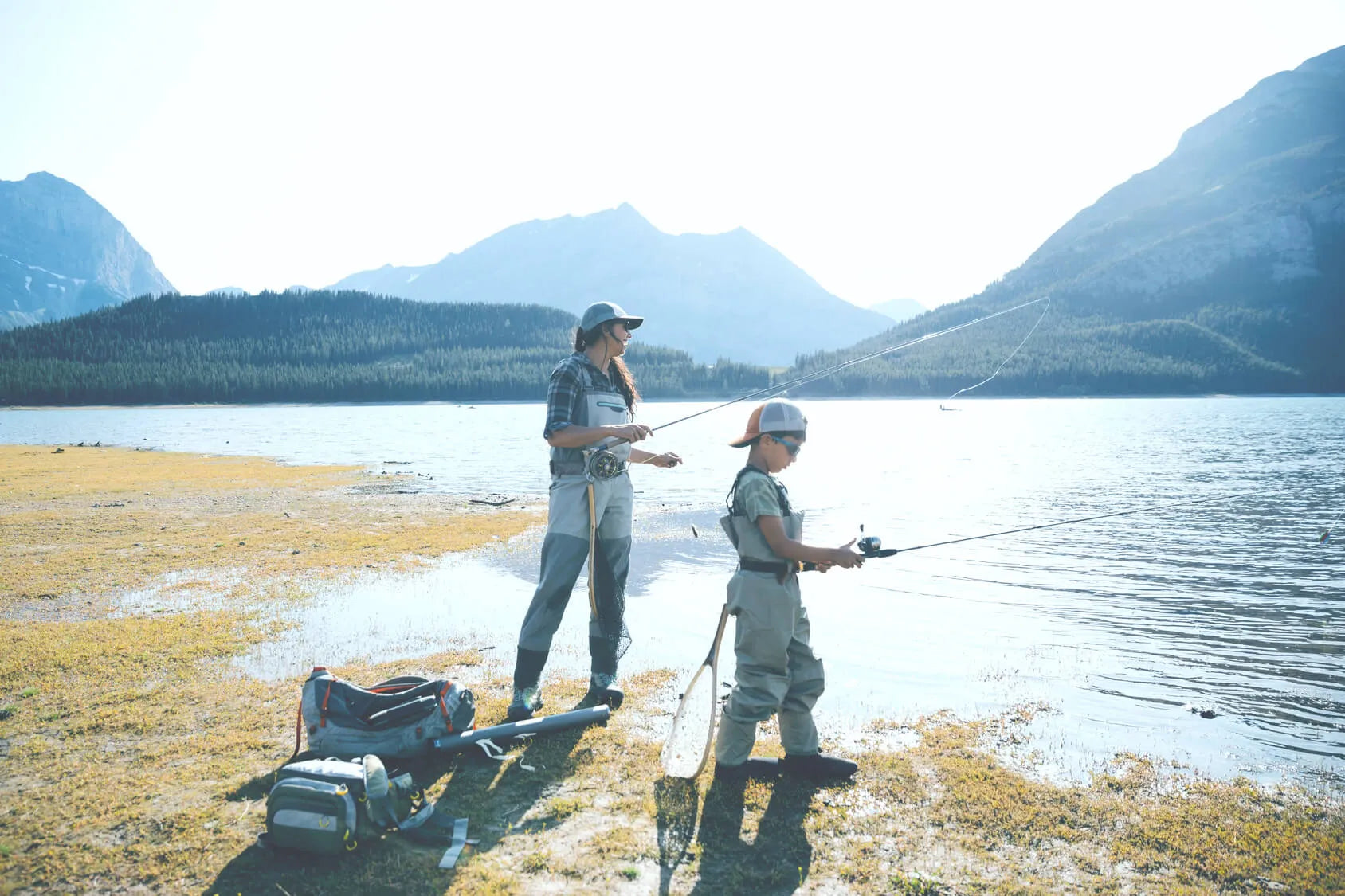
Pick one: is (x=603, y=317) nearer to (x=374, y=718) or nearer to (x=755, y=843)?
(x=374, y=718)

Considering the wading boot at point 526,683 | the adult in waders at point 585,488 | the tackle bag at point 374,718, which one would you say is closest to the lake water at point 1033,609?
the wading boot at point 526,683

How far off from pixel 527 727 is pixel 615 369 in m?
3.03

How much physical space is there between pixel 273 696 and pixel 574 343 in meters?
4.14

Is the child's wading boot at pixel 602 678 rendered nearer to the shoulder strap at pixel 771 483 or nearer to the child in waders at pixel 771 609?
the child in waders at pixel 771 609

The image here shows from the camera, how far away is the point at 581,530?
639 cm

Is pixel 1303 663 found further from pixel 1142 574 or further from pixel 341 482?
pixel 341 482

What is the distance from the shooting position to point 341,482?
2812 cm

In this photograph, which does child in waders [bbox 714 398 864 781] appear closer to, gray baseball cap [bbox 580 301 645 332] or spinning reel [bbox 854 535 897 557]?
spinning reel [bbox 854 535 897 557]

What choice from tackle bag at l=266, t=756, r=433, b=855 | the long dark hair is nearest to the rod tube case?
tackle bag at l=266, t=756, r=433, b=855

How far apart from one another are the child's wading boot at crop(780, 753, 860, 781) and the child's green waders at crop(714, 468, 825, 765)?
0.16ft

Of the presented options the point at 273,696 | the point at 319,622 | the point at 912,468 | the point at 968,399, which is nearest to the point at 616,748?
the point at 273,696

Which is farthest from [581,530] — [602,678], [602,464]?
[602,678]

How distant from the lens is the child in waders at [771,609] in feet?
16.9

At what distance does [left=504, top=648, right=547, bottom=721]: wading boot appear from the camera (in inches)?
253
